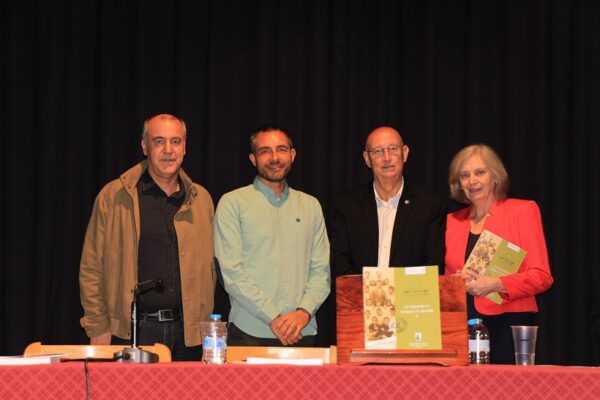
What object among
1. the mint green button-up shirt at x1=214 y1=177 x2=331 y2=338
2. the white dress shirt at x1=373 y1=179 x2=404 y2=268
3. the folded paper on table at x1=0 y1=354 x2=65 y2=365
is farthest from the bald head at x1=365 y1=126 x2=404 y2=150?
the folded paper on table at x1=0 y1=354 x2=65 y2=365

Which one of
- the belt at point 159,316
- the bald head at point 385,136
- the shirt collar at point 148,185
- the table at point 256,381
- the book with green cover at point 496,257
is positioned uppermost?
the bald head at point 385,136

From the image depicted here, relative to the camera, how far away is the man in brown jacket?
12.3ft

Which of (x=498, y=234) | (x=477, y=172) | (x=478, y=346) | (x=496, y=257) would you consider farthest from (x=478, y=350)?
(x=477, y=172)

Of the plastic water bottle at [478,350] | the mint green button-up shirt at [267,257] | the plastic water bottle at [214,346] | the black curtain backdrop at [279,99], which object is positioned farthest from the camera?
the black curtain backdrop at [279,99]

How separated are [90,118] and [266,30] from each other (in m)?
1.30

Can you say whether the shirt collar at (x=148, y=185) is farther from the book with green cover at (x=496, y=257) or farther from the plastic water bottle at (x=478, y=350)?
the plastic water bottle at (x=478, y=350)

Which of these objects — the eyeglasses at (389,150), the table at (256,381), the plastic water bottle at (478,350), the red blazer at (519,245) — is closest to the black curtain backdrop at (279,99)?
the eyeglasses at (389,150)

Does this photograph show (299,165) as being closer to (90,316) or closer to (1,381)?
(90,316)

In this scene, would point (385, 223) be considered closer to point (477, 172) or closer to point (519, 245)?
point (477, 172)

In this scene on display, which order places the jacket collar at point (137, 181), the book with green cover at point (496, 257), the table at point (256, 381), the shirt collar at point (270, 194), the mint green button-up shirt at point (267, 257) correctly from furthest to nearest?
the shirt collar at point (270, 194)
the jacket collar at point (137, 181)
the mint green button-up shirt at point (267, 257)
the book with green cover at point (496, 257)
the table at point (256, 381)

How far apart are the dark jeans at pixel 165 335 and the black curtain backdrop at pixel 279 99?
3.10 feet

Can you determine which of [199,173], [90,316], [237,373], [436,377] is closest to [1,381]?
[237,373]

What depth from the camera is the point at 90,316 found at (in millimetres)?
3809

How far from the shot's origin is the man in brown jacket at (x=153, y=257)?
3738mm
